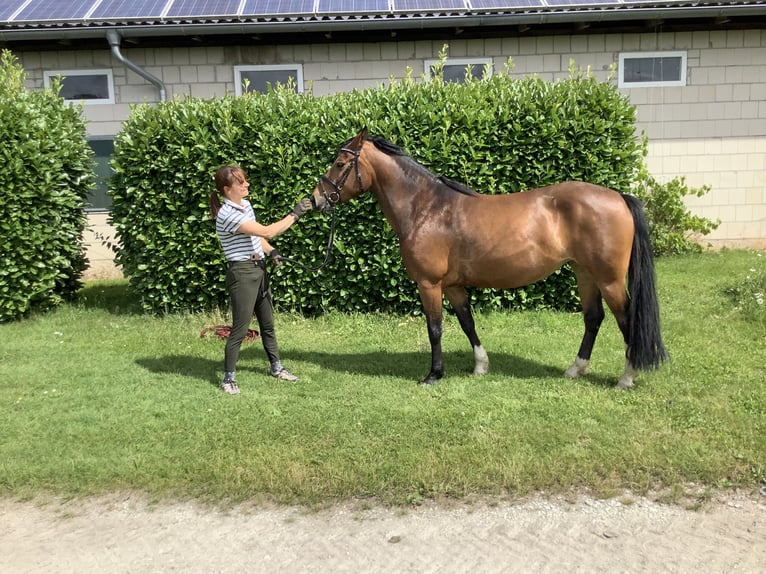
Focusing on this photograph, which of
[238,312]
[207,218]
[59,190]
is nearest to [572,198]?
[238,312]

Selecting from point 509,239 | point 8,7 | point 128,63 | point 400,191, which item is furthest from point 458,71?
point 8,7

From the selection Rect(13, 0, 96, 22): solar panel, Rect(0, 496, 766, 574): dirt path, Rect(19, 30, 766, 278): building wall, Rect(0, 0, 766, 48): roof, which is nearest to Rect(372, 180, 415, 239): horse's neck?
Rect(0, 496, 766, 574): dirt path

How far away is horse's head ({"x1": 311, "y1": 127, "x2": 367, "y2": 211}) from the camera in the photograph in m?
4.75

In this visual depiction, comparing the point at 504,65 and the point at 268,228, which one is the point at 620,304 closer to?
the point at 268,228

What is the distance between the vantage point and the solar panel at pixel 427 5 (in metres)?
9.06

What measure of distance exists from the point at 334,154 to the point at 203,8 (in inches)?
173

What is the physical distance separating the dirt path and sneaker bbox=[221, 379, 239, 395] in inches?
63.0

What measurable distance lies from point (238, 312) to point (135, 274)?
3.24 m

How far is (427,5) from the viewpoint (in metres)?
9.30

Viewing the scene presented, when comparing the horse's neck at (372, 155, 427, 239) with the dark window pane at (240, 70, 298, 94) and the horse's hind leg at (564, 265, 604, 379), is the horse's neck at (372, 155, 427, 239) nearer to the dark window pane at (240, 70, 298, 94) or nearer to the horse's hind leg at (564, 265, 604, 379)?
the horse's hind leg at (564, 265, 604, 379)

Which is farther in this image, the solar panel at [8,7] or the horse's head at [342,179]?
the solar panel at [8,7]

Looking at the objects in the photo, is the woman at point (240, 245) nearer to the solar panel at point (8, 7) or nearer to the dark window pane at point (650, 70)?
the solar panel at point (8, 7)

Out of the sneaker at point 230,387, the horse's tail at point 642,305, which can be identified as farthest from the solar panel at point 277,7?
the horse's tail at point 642,305

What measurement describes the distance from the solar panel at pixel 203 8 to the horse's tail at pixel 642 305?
718 centimetres
